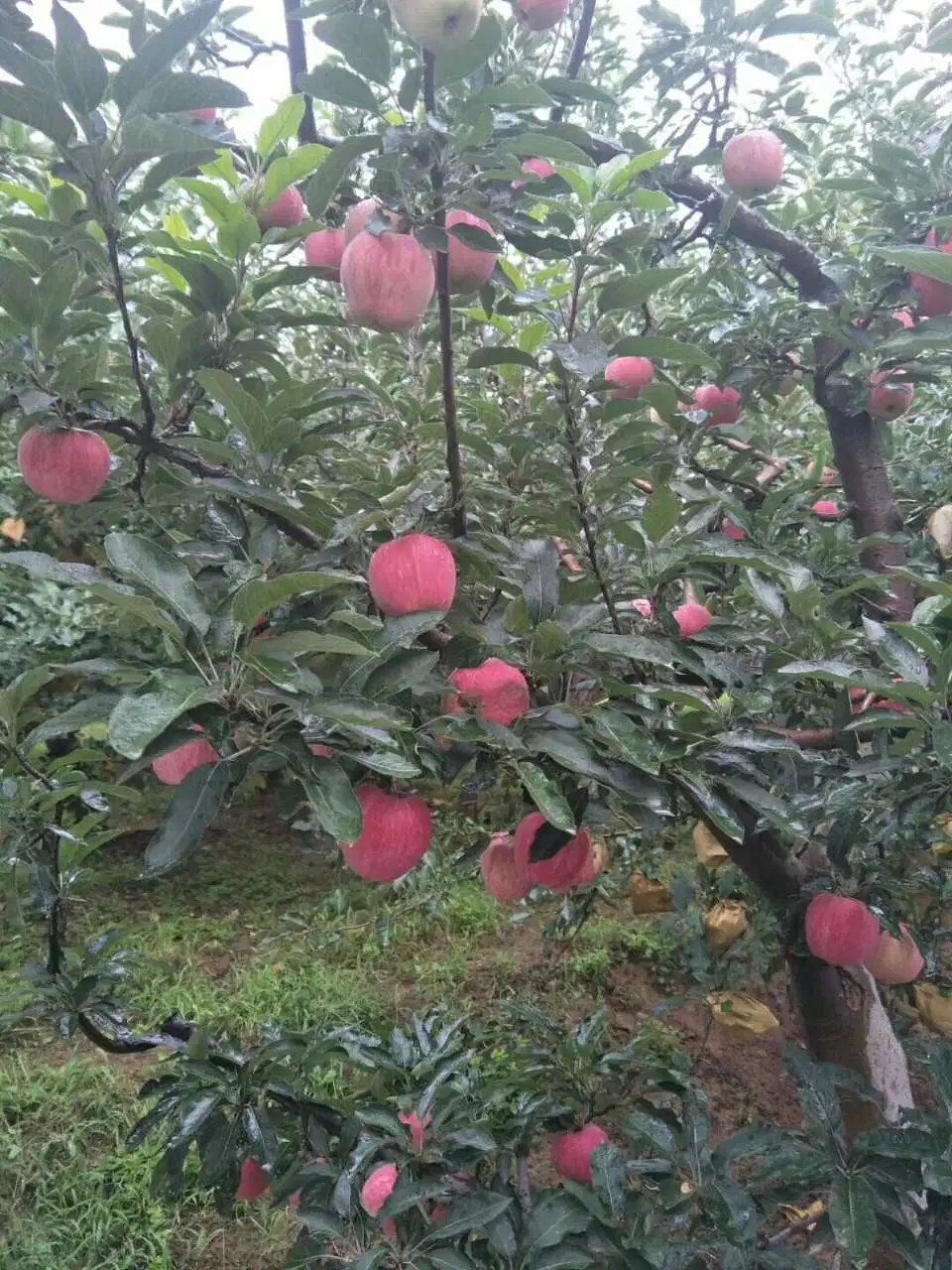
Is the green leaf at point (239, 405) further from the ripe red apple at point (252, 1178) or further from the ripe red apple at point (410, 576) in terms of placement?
the ripe red apple at point (252, 1178)

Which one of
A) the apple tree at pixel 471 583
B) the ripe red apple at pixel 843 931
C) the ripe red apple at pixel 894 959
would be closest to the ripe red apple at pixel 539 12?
the apple tree at pixel 471 583

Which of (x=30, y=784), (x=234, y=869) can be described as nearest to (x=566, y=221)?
(x=30, y=784)

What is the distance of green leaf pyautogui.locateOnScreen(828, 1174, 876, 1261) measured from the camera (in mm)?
887

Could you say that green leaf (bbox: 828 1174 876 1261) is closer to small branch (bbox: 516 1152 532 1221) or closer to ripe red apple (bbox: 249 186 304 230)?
small branch (bbox: 516 1152 532 1221)

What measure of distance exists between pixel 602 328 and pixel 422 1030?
1.05 meters

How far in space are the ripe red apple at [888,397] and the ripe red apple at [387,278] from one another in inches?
38.3

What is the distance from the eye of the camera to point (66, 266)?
2.90 feet

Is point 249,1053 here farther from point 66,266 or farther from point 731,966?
point 731,966

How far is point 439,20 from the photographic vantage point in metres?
0.71

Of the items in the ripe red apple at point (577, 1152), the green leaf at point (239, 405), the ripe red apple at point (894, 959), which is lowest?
the ripe red apple at point (577, 1152)

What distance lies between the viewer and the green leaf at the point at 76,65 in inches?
27.4

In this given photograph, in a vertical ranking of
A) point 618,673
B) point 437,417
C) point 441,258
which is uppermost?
point 441,258

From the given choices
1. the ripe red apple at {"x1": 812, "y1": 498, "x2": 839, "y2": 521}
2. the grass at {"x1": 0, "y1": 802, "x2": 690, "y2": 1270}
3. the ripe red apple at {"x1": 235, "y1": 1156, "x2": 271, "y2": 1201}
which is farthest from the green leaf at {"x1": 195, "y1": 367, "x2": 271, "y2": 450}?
the ripe red apple at {"x1": 812, "y1": 498, "x2": 839, "y2": 521}

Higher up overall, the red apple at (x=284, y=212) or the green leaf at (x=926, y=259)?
the green leaf at (x=926, y=259)
